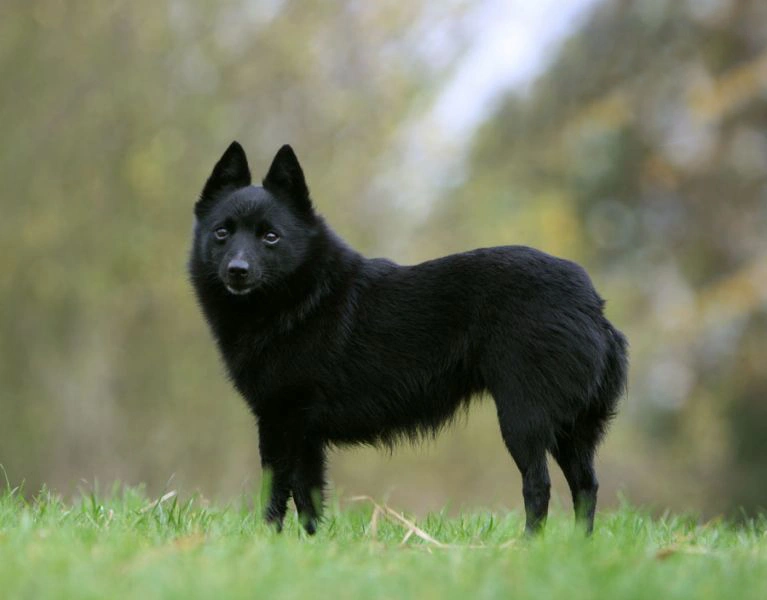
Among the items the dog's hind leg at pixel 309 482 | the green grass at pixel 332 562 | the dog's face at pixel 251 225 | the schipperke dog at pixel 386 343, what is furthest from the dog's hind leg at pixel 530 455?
the dog's face at pixel 251 225

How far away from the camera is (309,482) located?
529 centimetres

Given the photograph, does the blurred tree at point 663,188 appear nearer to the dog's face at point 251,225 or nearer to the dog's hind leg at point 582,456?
the dog's hind leg at point 582,456

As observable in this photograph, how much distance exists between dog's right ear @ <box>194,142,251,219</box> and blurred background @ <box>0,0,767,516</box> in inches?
339

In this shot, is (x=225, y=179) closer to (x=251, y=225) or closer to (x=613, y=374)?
(x=251, y=225)

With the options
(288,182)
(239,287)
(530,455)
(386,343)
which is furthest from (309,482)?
(288,182)

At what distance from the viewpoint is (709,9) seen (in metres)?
15.6

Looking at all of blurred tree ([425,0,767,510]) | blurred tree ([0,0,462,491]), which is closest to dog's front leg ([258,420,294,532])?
blurred tree ([0,0,462,491])

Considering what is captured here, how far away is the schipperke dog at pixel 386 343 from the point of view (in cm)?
490

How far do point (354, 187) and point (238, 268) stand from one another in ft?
34.5

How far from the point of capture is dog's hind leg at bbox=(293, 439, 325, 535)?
17.1 ft

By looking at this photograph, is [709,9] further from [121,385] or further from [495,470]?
[121,385]

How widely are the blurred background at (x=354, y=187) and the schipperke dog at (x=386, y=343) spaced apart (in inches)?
348

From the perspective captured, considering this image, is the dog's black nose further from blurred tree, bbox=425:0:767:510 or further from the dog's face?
blurred tree, bbox=425:0:767:510

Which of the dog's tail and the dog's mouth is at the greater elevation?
the dog's mouth
